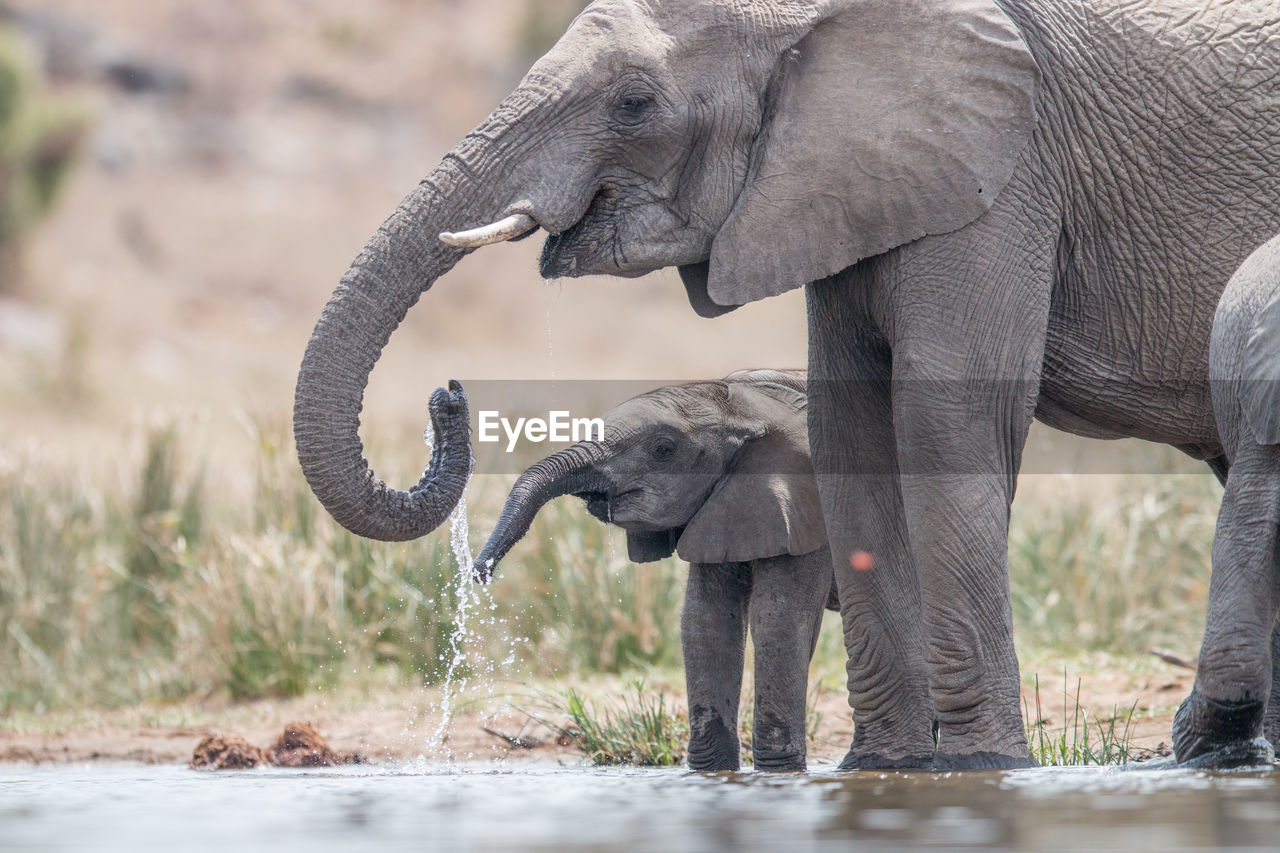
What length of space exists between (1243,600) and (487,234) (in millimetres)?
2216

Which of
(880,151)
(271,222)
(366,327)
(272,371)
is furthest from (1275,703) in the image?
(271,222)

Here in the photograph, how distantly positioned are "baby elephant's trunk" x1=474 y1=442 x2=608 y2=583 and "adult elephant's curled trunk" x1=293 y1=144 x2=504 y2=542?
905mm

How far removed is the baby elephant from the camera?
659 centimetres

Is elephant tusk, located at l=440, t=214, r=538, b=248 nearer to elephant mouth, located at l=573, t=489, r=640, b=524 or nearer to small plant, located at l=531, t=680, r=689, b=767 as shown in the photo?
elephant mouth, located at l=573, t=489, r=640, b=524

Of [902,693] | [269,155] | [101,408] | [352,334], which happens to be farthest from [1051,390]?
[269,155]

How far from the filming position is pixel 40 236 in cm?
3325

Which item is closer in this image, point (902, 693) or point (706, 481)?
point (902, 693)

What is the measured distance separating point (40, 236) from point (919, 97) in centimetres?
3011

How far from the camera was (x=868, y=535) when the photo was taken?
6.08 metres

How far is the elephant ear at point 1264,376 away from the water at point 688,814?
863 mm

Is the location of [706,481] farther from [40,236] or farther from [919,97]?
[40,236]

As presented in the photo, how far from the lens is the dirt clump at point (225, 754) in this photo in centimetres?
732

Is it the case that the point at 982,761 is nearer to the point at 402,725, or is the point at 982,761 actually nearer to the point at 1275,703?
the point at 1275,703

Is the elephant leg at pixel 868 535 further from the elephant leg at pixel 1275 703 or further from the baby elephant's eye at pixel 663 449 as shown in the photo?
the elephant leg at pixel 1275 703
